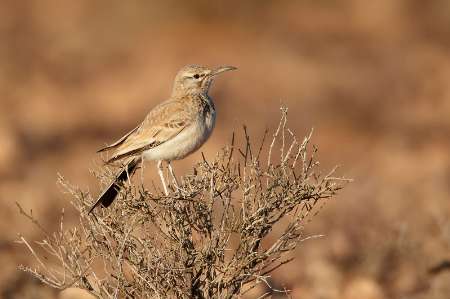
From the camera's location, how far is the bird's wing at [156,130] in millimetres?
7253

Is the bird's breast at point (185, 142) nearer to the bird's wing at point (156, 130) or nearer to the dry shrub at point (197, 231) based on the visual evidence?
the bird's wing at point (156, 130)

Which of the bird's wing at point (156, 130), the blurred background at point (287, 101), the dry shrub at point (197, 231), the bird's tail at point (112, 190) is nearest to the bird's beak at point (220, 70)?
the bird's wing at point (156, 130)

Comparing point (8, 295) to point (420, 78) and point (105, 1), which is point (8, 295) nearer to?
point (420, 78)

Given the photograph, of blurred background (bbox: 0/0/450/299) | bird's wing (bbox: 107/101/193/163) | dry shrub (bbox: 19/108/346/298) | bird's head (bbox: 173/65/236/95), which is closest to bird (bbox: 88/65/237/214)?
bird's wing (bbox: 107/101/193/163)

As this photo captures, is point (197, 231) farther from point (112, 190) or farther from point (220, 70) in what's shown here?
point (220, 70)

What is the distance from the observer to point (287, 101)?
19641mm

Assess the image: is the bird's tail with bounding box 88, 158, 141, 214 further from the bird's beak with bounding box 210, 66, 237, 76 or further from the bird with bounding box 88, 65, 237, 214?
the bird's beak with bounding box 210, 66, 237, 76

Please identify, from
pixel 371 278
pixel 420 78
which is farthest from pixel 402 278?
pixel 420 78

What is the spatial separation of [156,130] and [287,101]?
40.5ft

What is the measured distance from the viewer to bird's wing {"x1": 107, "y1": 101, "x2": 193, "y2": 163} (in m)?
7.25

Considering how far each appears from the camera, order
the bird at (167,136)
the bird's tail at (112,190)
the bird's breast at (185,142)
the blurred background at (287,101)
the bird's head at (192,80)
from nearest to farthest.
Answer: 1. the bird's tail at (112,190)
2. the bird at (167,136)
3. the bird's breast at (185,142)
4. the bird's head at (192,80)
5. the blurred background at (287,101)

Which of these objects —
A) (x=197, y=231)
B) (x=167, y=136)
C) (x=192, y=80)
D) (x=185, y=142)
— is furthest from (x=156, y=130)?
(x=197, y=231)

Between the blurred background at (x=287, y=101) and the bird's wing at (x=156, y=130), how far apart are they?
2341 millimetres

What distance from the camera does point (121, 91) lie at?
71.8ft
